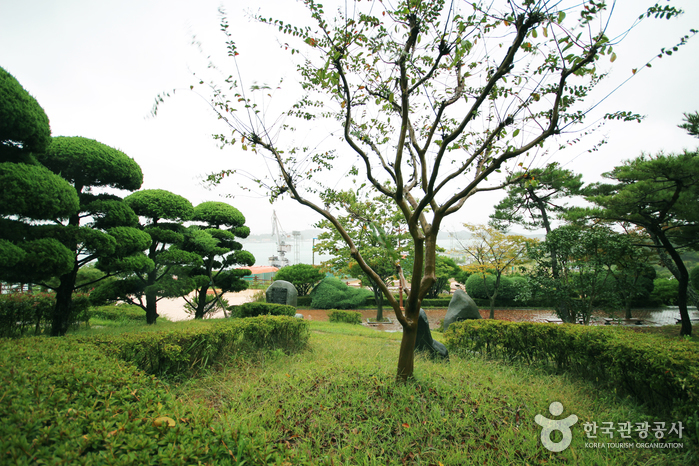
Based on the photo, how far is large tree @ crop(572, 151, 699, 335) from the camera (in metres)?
6.44

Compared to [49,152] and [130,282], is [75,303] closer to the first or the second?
[130,282]

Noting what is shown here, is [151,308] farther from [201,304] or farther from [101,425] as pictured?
[101,425]

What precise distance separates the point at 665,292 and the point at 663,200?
9.97m

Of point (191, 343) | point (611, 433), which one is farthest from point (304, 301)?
point (611, 433)

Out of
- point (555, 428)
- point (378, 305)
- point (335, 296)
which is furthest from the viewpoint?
point (335, 296)

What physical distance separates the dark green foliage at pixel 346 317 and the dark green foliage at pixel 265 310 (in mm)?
2943

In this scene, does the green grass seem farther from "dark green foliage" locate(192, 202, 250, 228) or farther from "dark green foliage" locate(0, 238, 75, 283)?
"dark green foliage" locate(192, 202, 250, 228)

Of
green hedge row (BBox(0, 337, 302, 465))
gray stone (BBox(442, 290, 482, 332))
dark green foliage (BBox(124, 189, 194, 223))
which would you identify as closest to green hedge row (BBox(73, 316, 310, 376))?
green hedge row (BBox(0, 337, 302, 465))

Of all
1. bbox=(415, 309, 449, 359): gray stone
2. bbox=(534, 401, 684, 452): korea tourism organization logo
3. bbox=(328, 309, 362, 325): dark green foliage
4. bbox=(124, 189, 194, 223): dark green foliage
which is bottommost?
bbox=(328, 309, 362, 325): dark green foliage

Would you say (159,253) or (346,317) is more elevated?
(159,253)

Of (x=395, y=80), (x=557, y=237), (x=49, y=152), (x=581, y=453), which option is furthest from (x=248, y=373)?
(x=557, y=237)

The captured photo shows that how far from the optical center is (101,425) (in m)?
1.34

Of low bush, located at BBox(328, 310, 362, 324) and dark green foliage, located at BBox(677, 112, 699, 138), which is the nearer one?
dark green foliage, located at BBox(677, 112, 699, 138)

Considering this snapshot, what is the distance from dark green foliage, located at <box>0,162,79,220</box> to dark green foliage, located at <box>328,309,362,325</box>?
7929 mm
